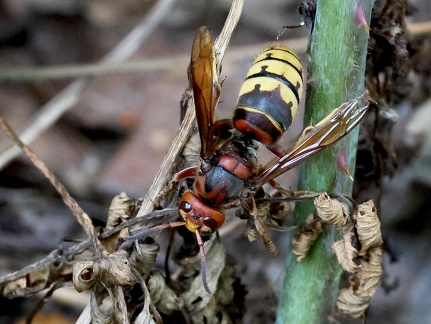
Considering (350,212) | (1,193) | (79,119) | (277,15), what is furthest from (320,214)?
(277,15)

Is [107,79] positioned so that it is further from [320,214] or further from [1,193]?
[320,214]

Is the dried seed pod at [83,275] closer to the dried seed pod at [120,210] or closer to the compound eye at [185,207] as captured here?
the dried seed pod at [120,210]

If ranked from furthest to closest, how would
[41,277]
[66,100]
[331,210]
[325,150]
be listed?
[66,100], [41,277], [325,150], [331,210]

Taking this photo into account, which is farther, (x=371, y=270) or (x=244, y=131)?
(x=244, y=131)

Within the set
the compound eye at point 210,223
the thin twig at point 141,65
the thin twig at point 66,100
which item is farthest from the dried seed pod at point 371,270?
the thin twig at point 66,100

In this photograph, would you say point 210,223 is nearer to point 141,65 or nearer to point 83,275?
point 83,275

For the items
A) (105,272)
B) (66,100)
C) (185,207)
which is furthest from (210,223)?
(66,100)

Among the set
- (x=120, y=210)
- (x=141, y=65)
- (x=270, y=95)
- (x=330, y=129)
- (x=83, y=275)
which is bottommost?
(x=83, y=275)

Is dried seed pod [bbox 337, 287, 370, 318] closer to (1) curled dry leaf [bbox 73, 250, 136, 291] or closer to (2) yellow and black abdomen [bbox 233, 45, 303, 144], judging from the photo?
(2) yellow and black abdomen [bbox 233, 45, 303, 144]
